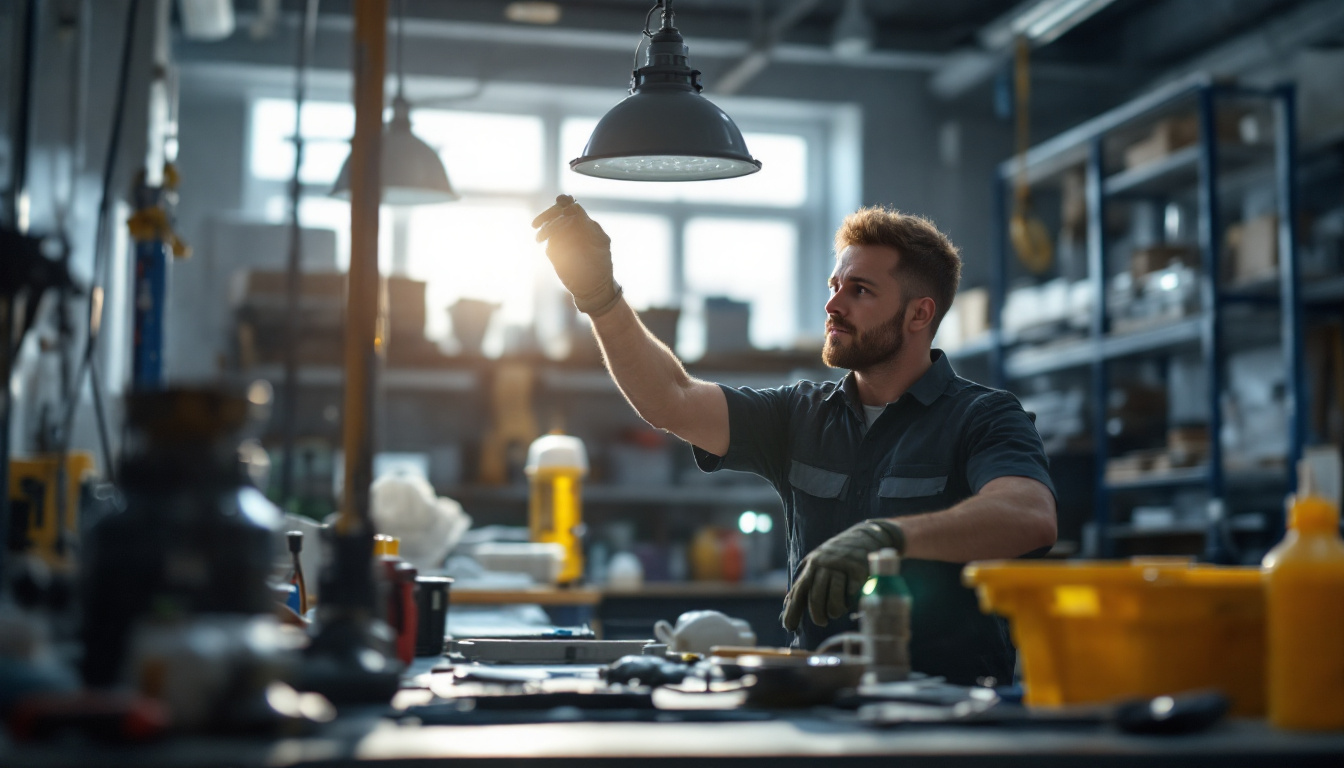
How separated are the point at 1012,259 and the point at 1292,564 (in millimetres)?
6266

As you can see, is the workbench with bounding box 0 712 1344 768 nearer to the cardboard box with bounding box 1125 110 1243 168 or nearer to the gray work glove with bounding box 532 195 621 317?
the gray work glove with bounding box 532 195 621 317

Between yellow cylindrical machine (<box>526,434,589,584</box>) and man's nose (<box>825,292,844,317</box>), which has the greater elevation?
man's nose (<box>825,292,844,317</box>)

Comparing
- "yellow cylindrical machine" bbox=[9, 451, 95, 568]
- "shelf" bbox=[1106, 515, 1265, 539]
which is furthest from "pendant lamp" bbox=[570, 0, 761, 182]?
"shelf" bbox=[1106, 515, 1265, 539]

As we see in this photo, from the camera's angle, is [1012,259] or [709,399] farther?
[1012,259]

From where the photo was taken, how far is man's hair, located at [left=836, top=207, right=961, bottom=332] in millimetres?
2580

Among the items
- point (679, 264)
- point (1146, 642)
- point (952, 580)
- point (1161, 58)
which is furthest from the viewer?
point (679, 264)

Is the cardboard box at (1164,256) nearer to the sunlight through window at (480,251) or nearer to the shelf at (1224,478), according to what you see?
the shelf at (1224,478)

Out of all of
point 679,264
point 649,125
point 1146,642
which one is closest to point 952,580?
point 649,125

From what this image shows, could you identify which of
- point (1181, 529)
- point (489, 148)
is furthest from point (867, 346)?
point (489, 148)

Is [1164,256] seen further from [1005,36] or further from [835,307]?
[835,307]

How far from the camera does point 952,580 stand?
6.88ft

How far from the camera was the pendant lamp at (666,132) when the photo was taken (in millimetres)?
1935

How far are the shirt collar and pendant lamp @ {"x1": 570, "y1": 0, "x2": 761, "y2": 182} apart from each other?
1.78 feet

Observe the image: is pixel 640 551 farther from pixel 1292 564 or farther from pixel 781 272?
pixel 1292 564
